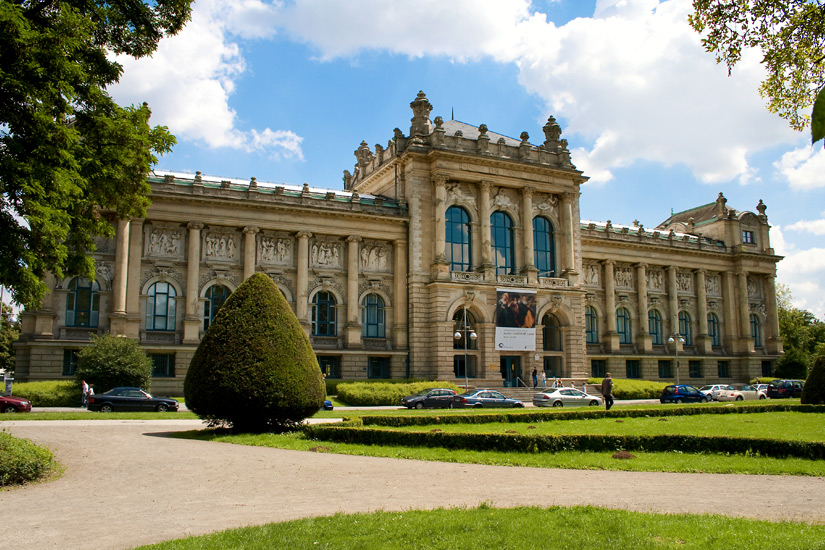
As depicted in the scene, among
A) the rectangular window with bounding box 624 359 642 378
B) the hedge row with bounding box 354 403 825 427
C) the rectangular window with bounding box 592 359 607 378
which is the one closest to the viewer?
the hedge row with bounding box 354 403 825 427

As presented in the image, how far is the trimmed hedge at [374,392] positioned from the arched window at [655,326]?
103 feet

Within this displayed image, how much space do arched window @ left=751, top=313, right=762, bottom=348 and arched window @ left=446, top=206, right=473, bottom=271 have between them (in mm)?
39111

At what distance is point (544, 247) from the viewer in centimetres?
6138

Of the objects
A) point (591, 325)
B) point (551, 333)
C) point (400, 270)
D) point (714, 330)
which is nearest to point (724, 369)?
point (714, 330)

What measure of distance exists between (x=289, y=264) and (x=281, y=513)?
42.9m

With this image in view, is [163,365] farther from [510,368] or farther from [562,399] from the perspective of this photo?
[562,399]

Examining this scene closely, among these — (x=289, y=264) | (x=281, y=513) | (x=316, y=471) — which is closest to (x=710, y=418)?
(x=316, y=471)

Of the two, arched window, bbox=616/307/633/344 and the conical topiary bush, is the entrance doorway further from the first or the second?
the conical topiary bush

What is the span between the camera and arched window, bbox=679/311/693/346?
73125 millimetres

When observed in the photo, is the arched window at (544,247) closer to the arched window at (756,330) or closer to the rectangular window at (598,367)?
the rectangular window at (598,367)

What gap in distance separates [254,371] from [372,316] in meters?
32.4

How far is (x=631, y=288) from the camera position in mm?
70875

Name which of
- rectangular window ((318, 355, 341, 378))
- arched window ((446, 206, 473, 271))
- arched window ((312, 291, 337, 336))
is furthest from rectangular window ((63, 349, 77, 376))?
arched window ((446, 206, 473, 271))

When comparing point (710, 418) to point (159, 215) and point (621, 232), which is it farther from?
point (621, 232)
